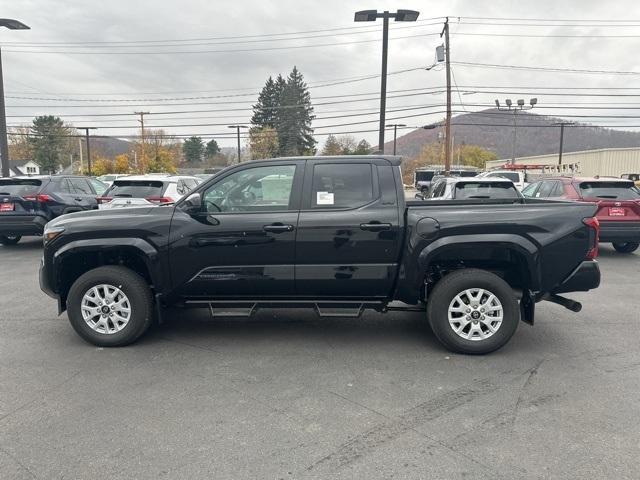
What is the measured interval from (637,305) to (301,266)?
4.73 meters

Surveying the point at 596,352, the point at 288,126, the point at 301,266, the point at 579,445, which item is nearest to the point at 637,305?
the point at 596,352

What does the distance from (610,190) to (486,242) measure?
693 centimetres

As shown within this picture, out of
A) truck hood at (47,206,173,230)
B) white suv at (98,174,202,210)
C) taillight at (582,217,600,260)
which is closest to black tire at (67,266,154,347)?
truck hood at (47,206,173,230)

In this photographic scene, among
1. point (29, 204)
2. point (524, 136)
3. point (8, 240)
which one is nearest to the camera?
point (29, 204)

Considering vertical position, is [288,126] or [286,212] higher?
[288,126]

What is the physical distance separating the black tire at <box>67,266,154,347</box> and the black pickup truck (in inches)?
0.4

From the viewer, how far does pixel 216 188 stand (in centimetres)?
471

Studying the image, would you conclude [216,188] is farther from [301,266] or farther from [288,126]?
[288,126]

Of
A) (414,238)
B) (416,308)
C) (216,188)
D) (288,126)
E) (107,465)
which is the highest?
(288,126)

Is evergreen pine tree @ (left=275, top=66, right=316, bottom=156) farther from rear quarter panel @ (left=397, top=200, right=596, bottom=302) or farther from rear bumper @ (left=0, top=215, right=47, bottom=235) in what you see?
rear quarter panel @ (left=397, top=200, right=596, bottom=302)

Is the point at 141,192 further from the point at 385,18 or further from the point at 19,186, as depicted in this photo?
the point at 385,18

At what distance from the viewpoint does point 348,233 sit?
4539 mm

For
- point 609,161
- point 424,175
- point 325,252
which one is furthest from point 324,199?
point 609,161

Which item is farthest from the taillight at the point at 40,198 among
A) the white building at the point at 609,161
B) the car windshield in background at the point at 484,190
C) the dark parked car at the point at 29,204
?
the white building at the point at 609,161
